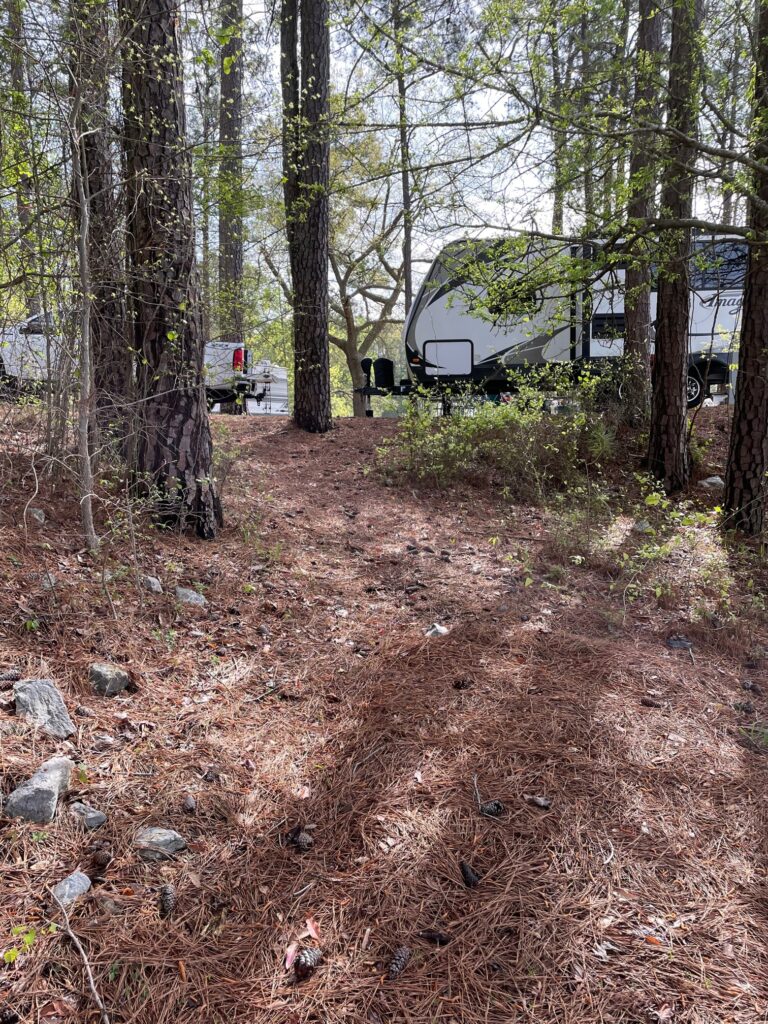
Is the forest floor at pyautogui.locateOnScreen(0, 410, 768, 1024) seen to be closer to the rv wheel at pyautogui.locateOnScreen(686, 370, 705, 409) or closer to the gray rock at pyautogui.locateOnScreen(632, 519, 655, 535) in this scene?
the gray rock at pyautogui.locateOnScreen(632, 519, 655, 535)

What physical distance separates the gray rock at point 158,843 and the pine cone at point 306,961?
1.74 feet

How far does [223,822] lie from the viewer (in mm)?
2094

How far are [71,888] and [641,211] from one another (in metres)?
6.78

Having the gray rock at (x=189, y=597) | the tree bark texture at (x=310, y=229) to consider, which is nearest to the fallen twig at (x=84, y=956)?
the gray rock at (x=189, y=597)

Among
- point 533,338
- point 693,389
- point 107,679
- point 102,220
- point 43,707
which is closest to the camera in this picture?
point 43,707

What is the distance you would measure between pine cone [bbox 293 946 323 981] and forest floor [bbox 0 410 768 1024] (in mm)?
31

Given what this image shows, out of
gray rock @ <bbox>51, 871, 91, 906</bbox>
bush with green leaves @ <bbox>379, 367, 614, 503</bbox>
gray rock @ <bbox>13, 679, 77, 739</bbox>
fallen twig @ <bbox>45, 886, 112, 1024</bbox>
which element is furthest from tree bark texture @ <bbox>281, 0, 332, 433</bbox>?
fallen twig @ <bbox>45, 886, 112, 1024</bbox>

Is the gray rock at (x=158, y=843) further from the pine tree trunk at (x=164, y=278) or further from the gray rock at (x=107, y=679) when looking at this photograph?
the pine tree trunk at (x=164, y=278)

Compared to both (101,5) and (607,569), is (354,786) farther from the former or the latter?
(101,5)

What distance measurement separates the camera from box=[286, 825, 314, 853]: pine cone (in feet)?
6.63

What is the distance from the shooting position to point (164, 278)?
4.13 m

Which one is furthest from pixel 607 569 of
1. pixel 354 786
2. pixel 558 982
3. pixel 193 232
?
pixel 193 232

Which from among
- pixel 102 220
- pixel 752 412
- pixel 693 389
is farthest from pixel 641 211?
pixel 693 389

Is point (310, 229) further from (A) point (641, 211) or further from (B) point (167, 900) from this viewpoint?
(B) point (167, 900)
